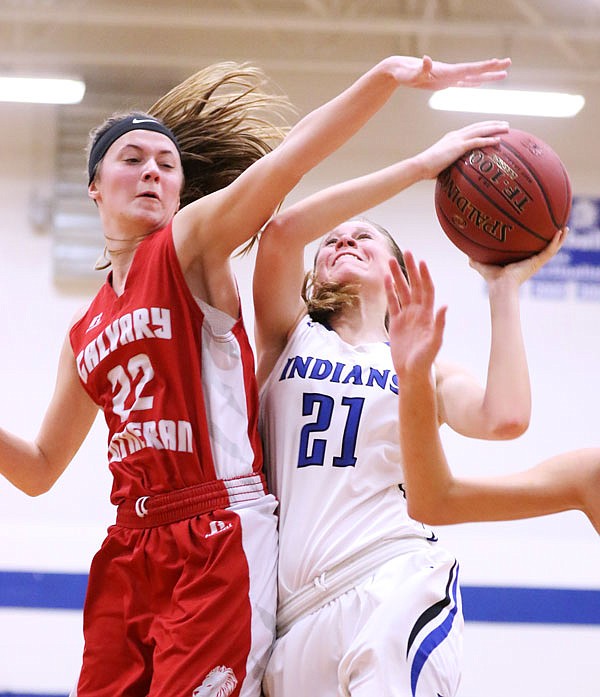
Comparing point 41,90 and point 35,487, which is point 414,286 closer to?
point 35,487

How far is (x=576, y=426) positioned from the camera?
330 inches

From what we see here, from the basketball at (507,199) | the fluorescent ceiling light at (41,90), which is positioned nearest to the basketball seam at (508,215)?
the basketball at (507,199)

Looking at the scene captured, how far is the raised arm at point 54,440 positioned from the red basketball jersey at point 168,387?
1.34 feet

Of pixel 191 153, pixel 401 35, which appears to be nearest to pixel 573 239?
pixel 401 35

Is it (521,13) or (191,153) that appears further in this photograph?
(521,13)

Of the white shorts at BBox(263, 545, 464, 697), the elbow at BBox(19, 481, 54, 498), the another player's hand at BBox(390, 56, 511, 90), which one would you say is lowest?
the white shorts at BBox(263, 545, 464, 697)

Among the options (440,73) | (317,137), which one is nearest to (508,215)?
(440,73)

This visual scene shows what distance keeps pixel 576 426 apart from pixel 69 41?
516cm

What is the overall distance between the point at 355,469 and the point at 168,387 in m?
0.57

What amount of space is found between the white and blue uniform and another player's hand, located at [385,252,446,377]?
0.83m

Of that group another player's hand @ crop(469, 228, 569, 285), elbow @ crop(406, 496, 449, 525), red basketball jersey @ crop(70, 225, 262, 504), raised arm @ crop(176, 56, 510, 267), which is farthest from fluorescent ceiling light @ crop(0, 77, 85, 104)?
elbow @ crop(406, 496, 449, 525)

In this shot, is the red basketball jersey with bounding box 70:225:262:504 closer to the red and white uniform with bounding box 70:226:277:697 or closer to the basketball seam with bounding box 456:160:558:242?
the red and white uniform with bounding box 70:226:277:697

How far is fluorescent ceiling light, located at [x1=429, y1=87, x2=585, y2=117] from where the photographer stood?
27.0 feet

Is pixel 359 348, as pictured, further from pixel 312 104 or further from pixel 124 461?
Answer: pixel 312 104
